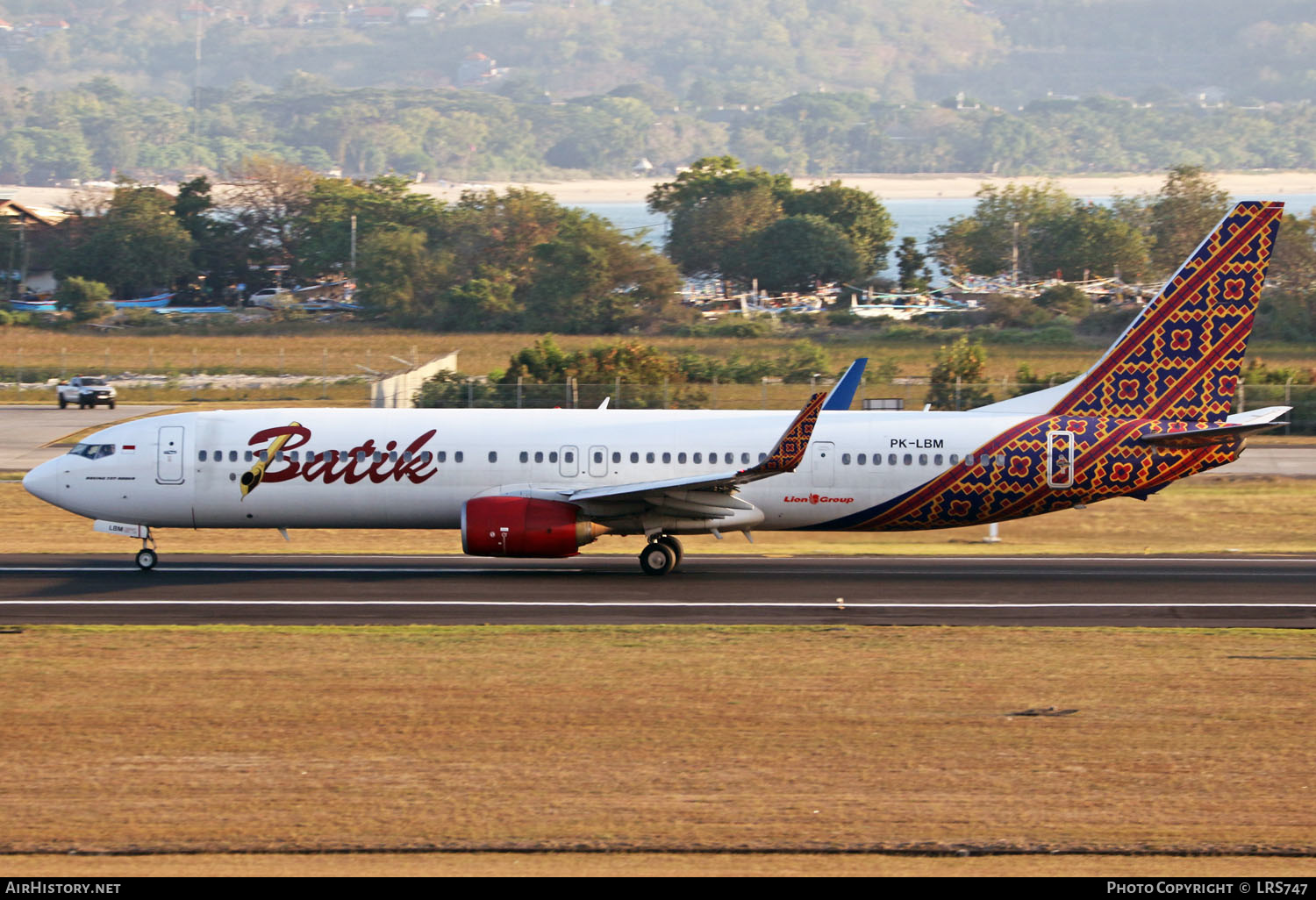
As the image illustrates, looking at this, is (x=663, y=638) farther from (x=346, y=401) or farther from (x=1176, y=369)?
(x=346, y=401)

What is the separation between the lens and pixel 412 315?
11544 cm

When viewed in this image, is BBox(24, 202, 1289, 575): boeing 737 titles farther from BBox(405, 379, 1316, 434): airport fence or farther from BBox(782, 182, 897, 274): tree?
BBox(782, 182, 897, 274): tree

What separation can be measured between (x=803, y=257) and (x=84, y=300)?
61039 millimetres

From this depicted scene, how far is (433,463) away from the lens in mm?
32375

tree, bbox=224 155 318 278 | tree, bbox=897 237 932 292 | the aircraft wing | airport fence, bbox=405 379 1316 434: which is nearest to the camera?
the aircraft wing

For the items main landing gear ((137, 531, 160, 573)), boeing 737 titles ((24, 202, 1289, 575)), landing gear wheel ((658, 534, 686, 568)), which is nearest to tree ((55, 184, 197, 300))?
main landing gear ((137, 531, 160, 573))

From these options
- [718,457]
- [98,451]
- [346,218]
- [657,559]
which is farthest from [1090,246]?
[98,451]

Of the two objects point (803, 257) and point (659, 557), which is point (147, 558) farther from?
point (803, 257)

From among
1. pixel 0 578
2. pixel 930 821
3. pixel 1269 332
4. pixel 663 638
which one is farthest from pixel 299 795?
pixel 1269 332

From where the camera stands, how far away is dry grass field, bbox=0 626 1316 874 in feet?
51.4

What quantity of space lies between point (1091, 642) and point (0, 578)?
866 inches

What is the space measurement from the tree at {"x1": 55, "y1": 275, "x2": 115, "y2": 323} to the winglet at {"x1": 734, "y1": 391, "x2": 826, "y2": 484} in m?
96.0

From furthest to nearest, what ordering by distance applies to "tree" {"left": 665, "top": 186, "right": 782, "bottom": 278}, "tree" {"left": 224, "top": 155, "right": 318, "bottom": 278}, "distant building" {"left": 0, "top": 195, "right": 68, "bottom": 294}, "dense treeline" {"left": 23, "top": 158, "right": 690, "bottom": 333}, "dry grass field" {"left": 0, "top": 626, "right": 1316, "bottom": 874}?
"tree" {"left": 224, "top": 155, "right": 318, "bottom": 278} < "tree" {"left": 665, "top": 186, "right": 782, "bottom": 278} < "distant building" {"left": 0, "top": 195, "right": 68, "bottom": 294} < "dense treeline" {"left": 23, "top": 158, "right": 690, "bottom": 333} < "dry grass field" {"left": 0, "top": 626, "right": 1316, "bottom": 874}

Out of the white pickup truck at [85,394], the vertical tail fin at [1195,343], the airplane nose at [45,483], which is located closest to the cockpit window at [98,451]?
the airplane nose at [45,483]
